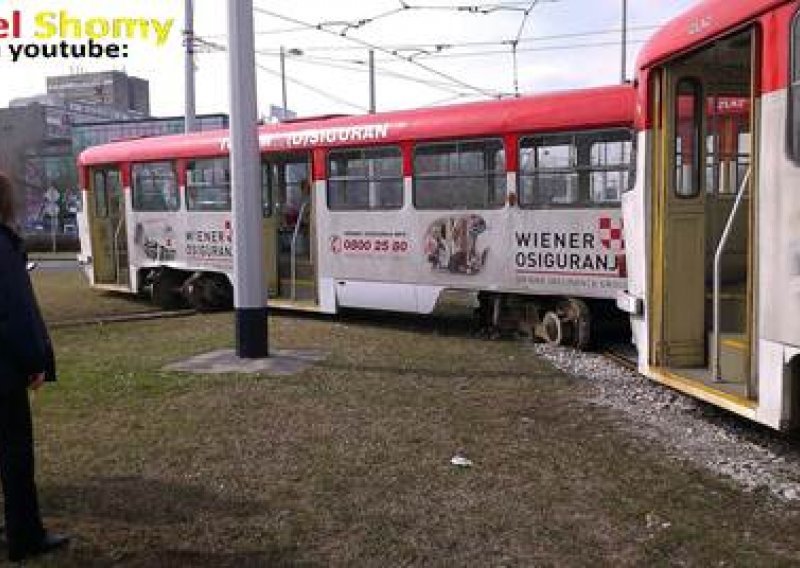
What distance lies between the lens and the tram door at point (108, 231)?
17.5 metres

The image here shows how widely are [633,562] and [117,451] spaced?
370 cm

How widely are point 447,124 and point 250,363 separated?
3.90 m

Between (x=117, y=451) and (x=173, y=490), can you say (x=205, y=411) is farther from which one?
(x=173, y=490)

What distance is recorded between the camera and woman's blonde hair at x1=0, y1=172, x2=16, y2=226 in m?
4.41

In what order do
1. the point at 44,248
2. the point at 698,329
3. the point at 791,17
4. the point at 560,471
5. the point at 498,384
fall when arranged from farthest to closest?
the point at 44,248, the point at 498,384, the point at 698,329, the point at 560,471, the point at 791,17

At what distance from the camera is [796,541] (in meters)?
4.63

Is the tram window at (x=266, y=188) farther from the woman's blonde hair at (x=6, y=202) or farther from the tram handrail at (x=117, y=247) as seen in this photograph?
the woman's blonde hair at (x=6, y=202)

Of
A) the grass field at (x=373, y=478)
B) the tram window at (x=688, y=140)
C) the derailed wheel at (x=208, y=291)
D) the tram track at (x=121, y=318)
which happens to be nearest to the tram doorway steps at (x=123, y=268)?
the tram track at (x=121, y=318)


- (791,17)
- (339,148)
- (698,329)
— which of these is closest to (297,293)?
(339,148)

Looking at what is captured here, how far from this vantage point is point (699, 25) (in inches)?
253

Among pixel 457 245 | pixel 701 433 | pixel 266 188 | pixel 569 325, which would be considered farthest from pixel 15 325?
pixel 266 188

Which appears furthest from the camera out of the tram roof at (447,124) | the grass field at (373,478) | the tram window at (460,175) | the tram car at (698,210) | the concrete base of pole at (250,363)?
the tram window at (460,175)

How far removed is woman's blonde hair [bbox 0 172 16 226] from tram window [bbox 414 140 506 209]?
23.5 feet

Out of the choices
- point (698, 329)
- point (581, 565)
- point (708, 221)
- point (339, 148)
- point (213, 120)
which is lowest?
point (581, 565)
